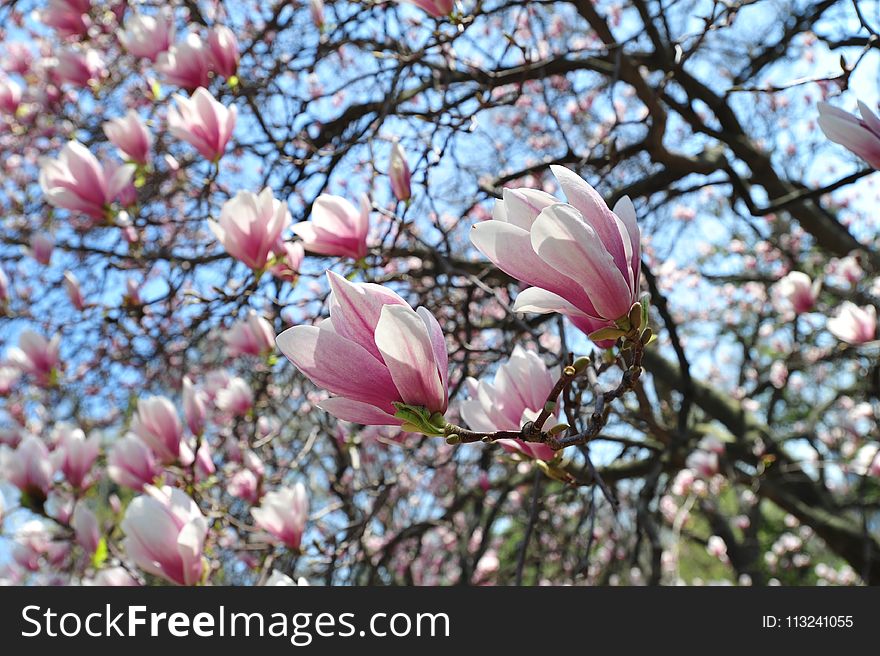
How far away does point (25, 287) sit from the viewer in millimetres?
4211

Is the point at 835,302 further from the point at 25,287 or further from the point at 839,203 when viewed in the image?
the point at 25,287

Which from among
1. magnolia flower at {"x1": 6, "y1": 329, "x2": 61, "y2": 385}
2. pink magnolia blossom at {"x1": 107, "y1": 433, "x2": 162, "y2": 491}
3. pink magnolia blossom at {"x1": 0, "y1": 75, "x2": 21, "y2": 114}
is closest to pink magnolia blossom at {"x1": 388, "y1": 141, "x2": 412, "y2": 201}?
pink magnolia blossom at {"x1": 107, "y1": 433, "x2": 162, "y2": 491}

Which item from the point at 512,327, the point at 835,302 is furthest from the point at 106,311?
the point at 835,302

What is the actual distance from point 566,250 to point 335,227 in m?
0.75

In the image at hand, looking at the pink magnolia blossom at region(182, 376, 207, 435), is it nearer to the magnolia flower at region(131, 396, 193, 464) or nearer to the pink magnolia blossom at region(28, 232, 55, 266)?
the magnolia flower at region(131, 396, 193, 464)

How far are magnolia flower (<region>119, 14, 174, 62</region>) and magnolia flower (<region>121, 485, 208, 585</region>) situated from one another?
1357 millimetres

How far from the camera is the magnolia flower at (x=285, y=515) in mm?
1432

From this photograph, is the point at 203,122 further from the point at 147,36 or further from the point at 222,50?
the point at 147,36

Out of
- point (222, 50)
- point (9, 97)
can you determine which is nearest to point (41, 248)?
point (9, 97)

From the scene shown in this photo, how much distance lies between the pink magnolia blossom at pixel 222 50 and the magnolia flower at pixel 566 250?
137 cm

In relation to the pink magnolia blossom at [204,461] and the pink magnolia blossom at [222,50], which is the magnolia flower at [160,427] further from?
the pink magnolia blossom at [222,50]

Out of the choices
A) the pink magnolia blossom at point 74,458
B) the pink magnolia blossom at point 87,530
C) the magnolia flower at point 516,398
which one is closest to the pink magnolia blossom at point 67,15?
the pink magnolia blossom at point 74,458

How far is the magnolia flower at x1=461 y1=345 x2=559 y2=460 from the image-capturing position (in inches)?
33.7

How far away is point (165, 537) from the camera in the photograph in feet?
3.62
